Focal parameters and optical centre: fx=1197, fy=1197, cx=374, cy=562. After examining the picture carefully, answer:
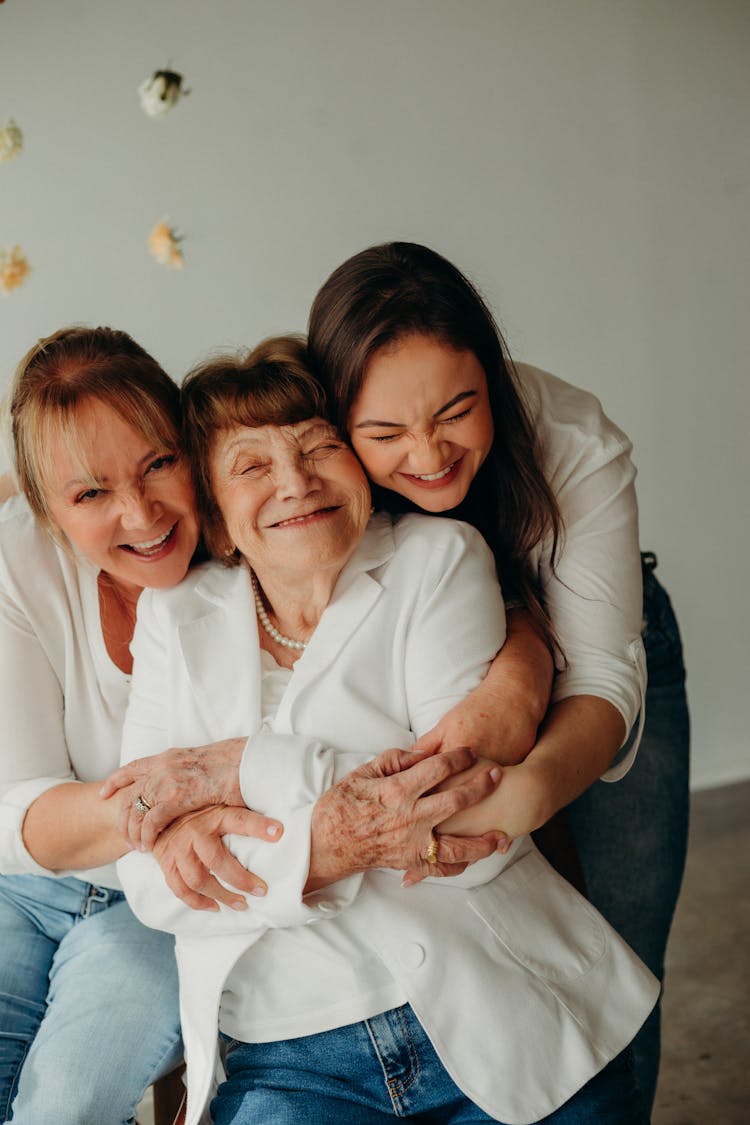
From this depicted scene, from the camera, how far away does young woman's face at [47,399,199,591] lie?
6.11ft

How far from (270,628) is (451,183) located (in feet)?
6.98

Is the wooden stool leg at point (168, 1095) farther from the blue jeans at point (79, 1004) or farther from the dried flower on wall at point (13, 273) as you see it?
the dried flower on wall at point (13, 273)

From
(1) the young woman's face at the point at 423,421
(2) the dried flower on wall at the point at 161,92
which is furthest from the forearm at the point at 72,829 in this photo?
(2) the dried flower on wall at the point at 161,92

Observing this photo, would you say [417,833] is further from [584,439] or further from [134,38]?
[134,38]

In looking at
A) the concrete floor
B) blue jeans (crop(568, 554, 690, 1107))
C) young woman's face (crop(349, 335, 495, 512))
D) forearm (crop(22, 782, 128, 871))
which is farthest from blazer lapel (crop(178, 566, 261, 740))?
the concrete floor

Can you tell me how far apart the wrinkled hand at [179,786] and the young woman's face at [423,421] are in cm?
48

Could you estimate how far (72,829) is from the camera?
1.86 metres

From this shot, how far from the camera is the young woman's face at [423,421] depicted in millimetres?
1786

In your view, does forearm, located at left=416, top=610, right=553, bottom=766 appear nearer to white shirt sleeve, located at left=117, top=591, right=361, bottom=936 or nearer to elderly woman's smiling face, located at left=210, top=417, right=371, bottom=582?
white shirt sleeve, located at left=117, top=591, right=361, bottom=936

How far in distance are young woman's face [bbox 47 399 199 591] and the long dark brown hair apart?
0.30 metres

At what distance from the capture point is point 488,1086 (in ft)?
5.22

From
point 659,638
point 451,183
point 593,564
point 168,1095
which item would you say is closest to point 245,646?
point 593,564

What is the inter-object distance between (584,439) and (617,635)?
34 cm

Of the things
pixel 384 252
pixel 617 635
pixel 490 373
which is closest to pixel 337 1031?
pixel 617 635
